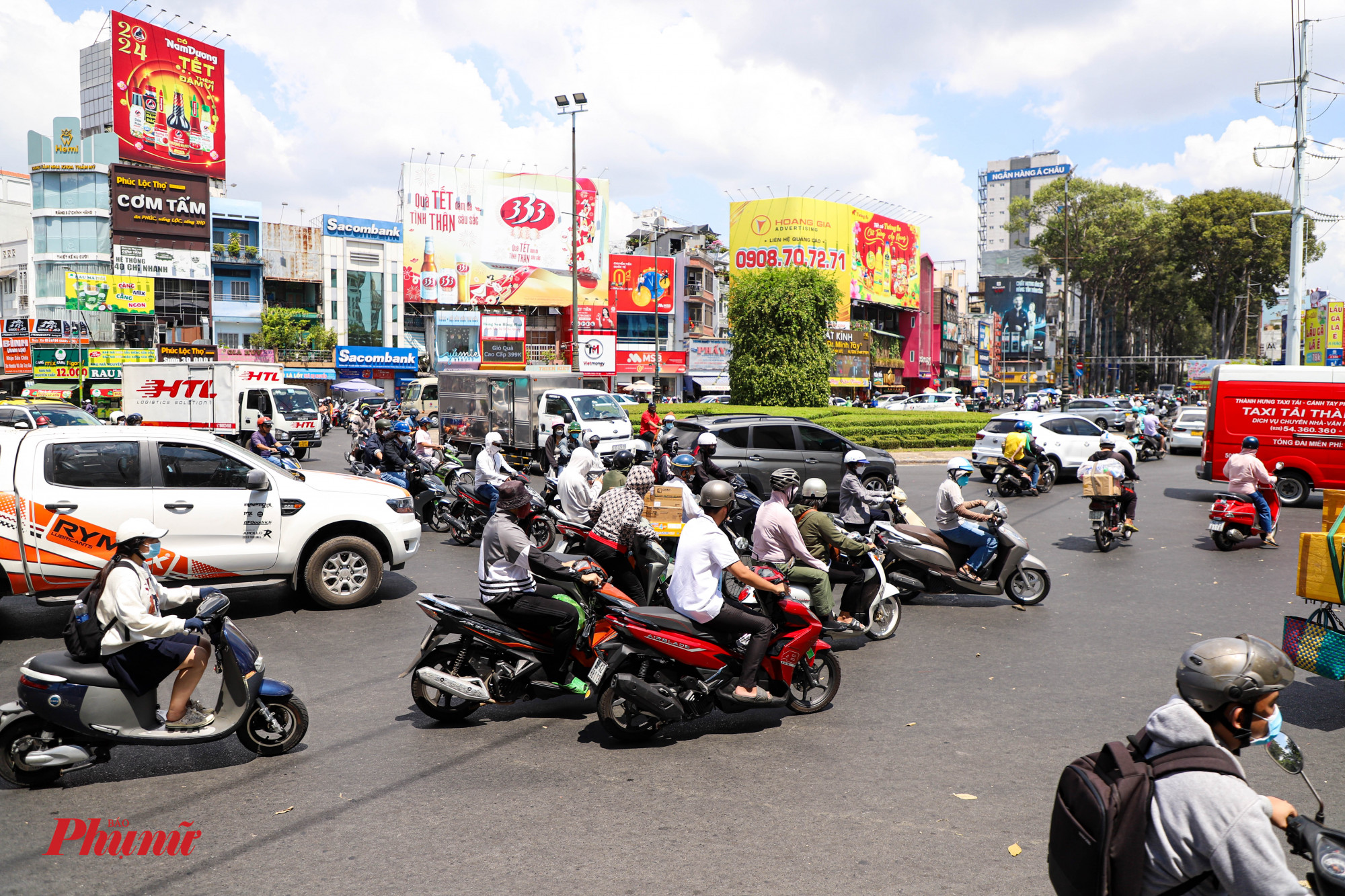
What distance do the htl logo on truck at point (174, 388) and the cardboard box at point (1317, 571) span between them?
25220 millimetres

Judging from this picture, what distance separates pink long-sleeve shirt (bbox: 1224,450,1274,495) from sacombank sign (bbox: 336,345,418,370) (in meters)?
54.1

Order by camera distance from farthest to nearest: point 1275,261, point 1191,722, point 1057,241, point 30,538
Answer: point 1057,241, point 1275,261, point 30,538, point 1191,722

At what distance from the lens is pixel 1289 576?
10805 millimetres

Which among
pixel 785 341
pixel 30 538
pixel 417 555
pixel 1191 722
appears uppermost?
pixel 785 341

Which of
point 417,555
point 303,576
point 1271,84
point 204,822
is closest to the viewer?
point 204,822

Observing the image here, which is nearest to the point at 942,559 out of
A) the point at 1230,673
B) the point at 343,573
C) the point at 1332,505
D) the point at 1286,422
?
the point at 1332,505

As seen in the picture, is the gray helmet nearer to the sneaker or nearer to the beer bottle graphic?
the sneaker

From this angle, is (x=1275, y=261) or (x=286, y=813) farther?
(x=1275, y=261)

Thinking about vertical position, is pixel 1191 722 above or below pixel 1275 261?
below

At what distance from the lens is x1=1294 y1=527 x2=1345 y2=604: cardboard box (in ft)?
19.7

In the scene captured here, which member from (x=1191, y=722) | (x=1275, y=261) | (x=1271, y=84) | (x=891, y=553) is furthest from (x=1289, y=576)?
(x=1275, y=261)

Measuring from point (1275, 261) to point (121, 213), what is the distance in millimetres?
77326

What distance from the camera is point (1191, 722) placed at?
7.32 ft

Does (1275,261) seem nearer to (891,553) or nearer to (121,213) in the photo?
(891,553)
